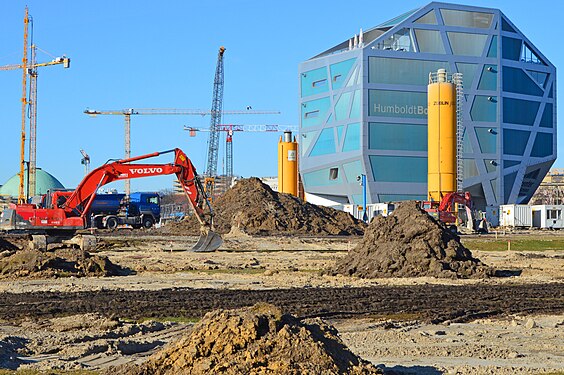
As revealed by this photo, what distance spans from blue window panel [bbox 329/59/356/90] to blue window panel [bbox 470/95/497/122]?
568 inches

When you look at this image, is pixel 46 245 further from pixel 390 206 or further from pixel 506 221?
pixel 506 221

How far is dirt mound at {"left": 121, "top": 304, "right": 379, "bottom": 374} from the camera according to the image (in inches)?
349

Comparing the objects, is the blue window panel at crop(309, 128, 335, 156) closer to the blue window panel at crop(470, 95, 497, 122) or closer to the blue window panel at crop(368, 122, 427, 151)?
the blue window panel at crop(368, 122, 427, 151)

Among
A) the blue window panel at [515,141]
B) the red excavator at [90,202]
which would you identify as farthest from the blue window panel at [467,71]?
the red excavator at [90,202]

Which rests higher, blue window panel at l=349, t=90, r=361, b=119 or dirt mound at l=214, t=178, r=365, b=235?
blue window panel at l=349, t=90, r=361, b=119

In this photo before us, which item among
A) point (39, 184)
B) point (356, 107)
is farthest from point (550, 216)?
point (39, 184)

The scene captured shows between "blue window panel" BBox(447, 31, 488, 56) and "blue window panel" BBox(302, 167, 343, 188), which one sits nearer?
"blue window panel" BBox(447, 31, 488, 56)

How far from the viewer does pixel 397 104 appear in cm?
9244

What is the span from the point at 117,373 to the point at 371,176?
82517 mm

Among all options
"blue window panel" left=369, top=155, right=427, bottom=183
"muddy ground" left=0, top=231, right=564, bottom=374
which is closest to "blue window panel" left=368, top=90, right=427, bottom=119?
"blue window panel" left=369, top=155, right=427, bottom=183

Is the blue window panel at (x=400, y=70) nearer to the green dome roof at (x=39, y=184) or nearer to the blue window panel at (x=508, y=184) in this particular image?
the blue window panel at (x=508, y=184)

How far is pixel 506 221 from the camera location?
88500 mm

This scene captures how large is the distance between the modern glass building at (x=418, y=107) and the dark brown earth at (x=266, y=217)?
2307 cm

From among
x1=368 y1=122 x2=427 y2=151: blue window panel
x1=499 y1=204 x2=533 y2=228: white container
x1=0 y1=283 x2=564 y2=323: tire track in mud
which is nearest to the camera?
x1=0 y1=283 x2=564 y2=323: tire track in mud
